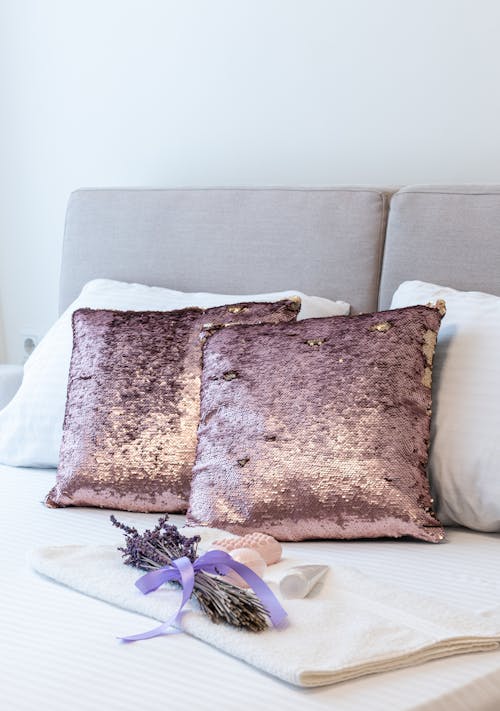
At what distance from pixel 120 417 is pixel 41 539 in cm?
28

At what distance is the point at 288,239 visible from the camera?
2.11m

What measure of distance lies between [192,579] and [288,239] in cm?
105

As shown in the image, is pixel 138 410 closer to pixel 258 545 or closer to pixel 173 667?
pixel 258 545

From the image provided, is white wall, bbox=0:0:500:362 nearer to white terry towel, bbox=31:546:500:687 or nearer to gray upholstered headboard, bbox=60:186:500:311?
gray upholstered headboard, bbox=60:186:500:311

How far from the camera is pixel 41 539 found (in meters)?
1.59

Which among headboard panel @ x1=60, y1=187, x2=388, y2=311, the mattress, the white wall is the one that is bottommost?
the mattress

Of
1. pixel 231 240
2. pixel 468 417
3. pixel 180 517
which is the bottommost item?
pixel 180 517

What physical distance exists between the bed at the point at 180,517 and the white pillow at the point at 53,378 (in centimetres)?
5

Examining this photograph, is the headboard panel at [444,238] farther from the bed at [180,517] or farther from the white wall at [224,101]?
the white wall at [224,101]

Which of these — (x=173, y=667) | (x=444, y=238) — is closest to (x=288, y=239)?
(x=444, y=238)

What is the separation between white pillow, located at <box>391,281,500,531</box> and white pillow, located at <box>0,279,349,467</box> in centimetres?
33

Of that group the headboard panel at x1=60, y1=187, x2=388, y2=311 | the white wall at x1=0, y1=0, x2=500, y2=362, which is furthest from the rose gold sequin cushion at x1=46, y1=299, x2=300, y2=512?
the white wall at x1=0, y1=0, x2=500, y2=362

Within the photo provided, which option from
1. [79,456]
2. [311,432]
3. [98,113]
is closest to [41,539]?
[79,456]

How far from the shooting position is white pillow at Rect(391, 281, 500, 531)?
5.20ft
